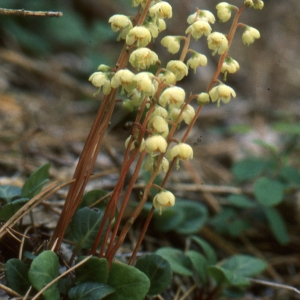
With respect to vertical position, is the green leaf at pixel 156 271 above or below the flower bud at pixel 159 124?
below

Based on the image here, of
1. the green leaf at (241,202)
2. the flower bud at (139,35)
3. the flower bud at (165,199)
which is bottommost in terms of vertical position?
the green leaf at (241,202)

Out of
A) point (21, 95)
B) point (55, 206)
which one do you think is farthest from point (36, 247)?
point (21, 95)

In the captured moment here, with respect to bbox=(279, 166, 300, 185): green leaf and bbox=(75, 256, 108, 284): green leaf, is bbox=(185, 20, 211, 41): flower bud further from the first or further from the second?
bbox=(279, 166, 300, 185): green leaf

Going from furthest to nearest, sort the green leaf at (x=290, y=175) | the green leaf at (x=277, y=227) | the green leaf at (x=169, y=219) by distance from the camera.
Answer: the green leaf at (x=290, y=175) → the green leaf at (x=277, y=227) → the green leaf at (x=169, y=219)

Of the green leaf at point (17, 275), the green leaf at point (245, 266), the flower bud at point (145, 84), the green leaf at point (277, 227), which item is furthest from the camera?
the green leaf at point (277, 227)

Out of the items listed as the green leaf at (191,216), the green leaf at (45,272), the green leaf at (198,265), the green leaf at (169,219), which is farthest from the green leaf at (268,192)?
the green leaf at (45,272)

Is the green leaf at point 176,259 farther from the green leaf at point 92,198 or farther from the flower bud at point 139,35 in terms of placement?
the flower bud at point 139,35

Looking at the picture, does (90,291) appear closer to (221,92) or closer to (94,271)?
(94,271)
